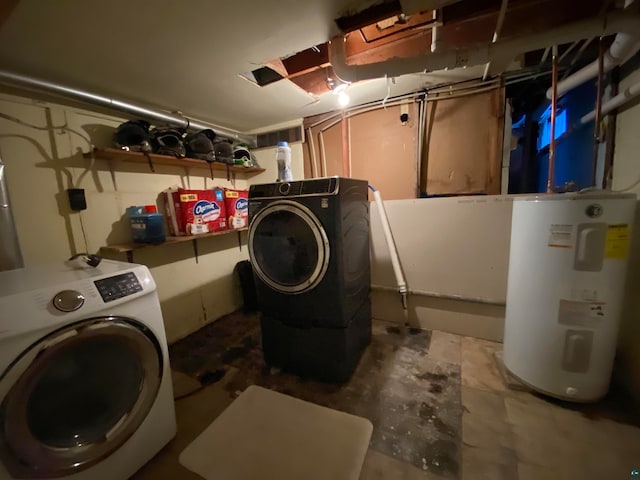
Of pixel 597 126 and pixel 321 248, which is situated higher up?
pixel 597 126

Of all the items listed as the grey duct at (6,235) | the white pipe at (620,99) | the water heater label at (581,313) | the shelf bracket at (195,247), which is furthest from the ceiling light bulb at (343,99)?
the grey duct at (6,235)

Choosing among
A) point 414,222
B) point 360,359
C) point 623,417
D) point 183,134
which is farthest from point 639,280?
point 183,134

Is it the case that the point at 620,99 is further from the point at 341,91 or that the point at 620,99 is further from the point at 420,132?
the point at 341,91

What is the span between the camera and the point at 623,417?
4.28 feet

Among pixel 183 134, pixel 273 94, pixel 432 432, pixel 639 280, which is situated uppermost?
pixel 273 94

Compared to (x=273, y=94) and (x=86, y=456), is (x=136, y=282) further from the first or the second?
(x=273, y=94)

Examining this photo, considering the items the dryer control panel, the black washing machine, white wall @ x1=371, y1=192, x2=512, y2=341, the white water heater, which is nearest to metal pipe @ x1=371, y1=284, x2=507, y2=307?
white wall @ x1=371, y1=192, x2=512, y2=341

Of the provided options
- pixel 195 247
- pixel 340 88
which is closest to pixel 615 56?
pixel 340 88

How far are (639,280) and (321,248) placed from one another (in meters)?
1.77

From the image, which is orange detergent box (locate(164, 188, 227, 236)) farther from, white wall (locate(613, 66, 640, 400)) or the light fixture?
white wall (locate(613, 66, 640, 400))

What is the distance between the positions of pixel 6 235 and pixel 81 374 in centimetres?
95

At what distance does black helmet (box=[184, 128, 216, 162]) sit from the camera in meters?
2.11

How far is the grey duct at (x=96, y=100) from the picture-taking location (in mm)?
1395

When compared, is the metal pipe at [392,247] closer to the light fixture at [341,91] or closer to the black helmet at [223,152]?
the light fixture at [341,91]
